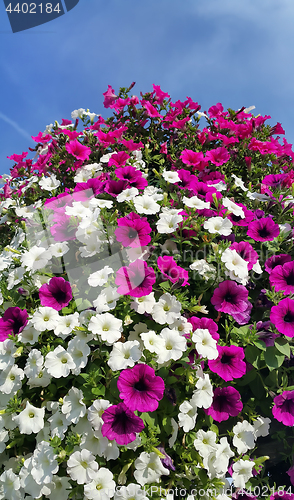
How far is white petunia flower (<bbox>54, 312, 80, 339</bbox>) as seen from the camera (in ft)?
5.88

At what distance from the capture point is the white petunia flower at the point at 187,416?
1.67m

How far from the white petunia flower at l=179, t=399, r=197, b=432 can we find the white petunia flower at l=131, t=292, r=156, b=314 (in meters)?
0.50

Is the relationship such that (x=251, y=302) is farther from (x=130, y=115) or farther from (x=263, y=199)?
(x=130, y=115)

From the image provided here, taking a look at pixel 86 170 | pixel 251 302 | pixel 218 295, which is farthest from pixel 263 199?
pixel 86 170

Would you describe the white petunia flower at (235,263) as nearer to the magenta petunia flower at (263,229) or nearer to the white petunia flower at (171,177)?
the magenta petunia flower at (263,229)

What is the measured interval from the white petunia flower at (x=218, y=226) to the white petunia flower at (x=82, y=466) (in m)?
1.37

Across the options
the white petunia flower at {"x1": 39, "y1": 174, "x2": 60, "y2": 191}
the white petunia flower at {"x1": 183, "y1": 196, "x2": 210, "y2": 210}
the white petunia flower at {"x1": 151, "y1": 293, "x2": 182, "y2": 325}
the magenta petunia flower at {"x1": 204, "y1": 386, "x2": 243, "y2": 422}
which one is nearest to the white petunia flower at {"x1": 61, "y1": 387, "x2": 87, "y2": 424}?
the white petunia flower at {"x1": 151, "y1": 293, "x2": 182, "y2": 325}

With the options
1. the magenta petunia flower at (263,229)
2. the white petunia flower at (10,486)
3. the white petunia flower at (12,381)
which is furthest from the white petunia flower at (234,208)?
the white petunia flower at (10,486)

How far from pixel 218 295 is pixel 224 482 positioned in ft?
3.20

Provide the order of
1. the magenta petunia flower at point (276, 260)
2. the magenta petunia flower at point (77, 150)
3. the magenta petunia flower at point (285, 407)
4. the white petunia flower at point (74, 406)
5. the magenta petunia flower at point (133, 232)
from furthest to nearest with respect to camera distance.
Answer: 1. the magenta petunia flower at point (77, 150)
2. the magenta petunia flower at point (276, 260)
3. the magenta petunia flower at point (133, 232)
4. the magenta petunia flower at point (285, 407)
5. the white petunia flower at point (74, 406)

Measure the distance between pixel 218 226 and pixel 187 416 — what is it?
1.11 m

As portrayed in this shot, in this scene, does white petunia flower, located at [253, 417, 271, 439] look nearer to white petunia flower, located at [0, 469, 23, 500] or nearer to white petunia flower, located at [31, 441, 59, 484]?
white petunia flower, located at [31, 441, 59, 484]

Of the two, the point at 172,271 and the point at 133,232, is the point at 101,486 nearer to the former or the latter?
the point at 172,271

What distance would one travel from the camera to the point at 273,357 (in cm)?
188
